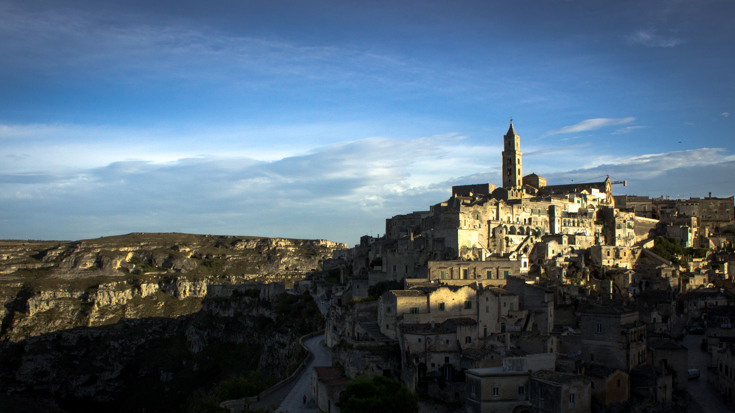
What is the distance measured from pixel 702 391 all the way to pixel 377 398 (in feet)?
76.4

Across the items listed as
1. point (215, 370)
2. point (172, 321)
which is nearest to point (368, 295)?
point (215, 370)

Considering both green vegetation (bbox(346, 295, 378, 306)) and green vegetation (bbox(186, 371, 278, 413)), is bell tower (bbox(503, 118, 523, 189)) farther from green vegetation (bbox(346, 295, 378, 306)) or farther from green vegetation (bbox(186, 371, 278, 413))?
green vegetation (bbox(186, 371, 278, 413))

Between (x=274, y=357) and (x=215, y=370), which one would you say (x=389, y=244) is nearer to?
(x=274, y=357)

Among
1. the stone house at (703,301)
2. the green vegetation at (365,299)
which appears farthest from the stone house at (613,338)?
the green vegetation at (365,299)

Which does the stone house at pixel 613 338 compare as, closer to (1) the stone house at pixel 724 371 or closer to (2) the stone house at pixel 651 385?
(2) the stone house at pixel 651 385

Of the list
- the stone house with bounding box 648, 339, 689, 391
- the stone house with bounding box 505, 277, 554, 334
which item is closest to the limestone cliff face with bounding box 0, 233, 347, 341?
the stone house with bounding box 505, 277, 554, 334

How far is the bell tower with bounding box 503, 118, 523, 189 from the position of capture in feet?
291

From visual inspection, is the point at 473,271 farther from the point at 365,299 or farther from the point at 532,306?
the point at 365,299

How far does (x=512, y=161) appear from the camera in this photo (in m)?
89.1

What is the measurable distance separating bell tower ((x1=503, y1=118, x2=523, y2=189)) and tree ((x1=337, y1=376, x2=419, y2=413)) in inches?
2307

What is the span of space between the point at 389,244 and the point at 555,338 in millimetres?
32069

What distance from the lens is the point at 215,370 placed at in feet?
274

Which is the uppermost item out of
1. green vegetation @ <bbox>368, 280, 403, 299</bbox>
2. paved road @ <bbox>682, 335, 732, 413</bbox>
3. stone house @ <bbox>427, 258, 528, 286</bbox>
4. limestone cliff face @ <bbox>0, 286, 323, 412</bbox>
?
stone house @ <bbox>427, 258, 528, 286</bbox>

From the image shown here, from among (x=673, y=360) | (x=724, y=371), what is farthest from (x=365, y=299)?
(x=724, y=371)
